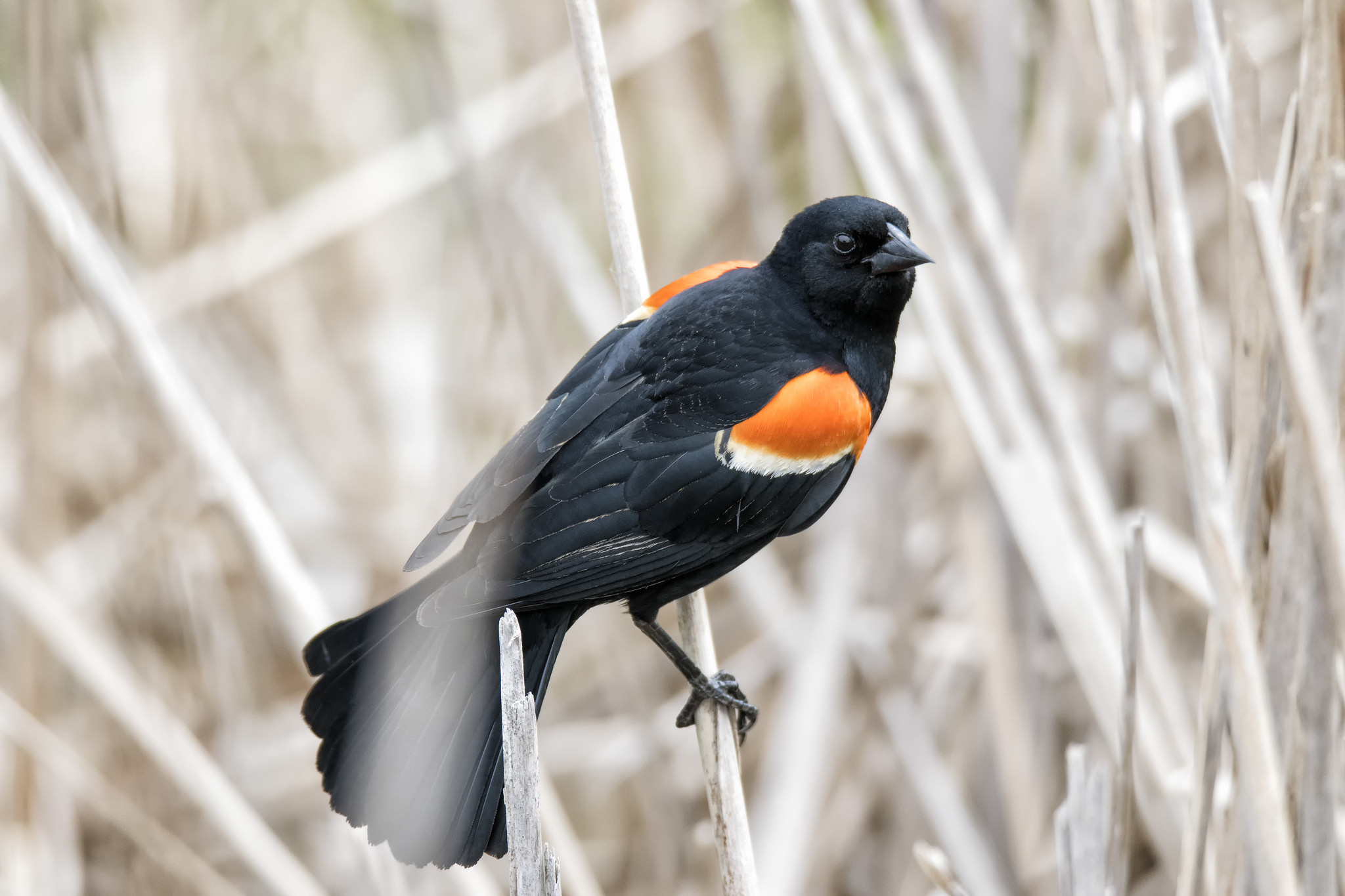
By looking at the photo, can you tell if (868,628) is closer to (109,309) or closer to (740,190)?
(740,190)

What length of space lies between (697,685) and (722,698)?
57mm

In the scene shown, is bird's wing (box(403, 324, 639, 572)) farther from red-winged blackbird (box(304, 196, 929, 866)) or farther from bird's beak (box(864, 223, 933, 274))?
bird's beak (box(864, 223, 933, 274))

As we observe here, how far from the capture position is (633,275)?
1.87 meters

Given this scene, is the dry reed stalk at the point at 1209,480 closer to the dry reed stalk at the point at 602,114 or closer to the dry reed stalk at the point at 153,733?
the dry reed stalk at the point at 602,114

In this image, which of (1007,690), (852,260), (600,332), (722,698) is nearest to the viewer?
(722,698)

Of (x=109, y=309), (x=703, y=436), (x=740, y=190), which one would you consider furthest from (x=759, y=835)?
(x=109, y=309)

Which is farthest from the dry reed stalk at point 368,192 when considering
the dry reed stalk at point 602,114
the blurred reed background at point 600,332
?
the dry reed stalk at point 602,114

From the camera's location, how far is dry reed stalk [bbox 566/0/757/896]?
1621mm

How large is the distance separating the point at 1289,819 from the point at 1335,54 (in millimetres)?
902

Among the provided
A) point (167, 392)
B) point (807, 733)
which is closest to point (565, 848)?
point (807, 733)

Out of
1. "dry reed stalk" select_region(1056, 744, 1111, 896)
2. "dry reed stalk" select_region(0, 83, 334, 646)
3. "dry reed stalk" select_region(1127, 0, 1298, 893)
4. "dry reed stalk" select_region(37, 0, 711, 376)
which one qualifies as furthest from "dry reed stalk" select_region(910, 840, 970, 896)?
"dry reed stalk" select_region(37, 0, 711, 376)

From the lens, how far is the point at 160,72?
322cm

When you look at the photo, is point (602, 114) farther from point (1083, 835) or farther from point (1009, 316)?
point (1083, 835)

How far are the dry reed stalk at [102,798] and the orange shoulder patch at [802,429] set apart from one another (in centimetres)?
139
